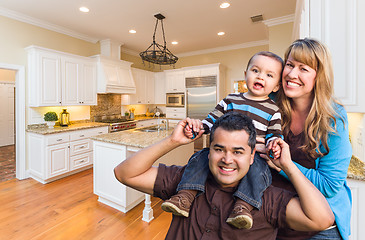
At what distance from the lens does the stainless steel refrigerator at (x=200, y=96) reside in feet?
17.7

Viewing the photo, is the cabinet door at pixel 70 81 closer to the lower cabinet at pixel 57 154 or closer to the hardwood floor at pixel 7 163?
the lower cabinet at pixel 57 154

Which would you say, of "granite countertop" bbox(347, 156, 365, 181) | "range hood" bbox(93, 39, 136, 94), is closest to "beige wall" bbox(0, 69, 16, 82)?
"range hood" bbox(93, 39, 136, 94)

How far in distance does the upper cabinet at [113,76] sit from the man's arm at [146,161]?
167 inches

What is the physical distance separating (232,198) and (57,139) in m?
3.87

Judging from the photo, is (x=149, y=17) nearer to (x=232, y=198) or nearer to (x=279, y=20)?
(x=279, y=20)

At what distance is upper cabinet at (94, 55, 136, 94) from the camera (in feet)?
15.6

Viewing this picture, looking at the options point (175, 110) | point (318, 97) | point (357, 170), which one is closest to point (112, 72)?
point (175, 110)

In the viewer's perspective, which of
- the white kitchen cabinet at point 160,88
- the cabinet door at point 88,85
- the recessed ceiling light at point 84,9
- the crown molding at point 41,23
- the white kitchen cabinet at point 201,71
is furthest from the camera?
the white kitchen cabinet at point 160,88

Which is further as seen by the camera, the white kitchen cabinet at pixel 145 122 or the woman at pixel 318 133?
the white kitchen cabinet at pixel 145 122

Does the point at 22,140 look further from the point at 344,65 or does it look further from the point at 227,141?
the point at 344,65

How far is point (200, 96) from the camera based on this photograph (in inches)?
220

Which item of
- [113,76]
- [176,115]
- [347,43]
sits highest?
[113,76]

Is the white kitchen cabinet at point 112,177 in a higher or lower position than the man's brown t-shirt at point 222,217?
lower

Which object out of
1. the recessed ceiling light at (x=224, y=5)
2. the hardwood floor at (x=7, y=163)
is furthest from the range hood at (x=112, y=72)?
the recessed ceiling light at (x=224, y=5)
